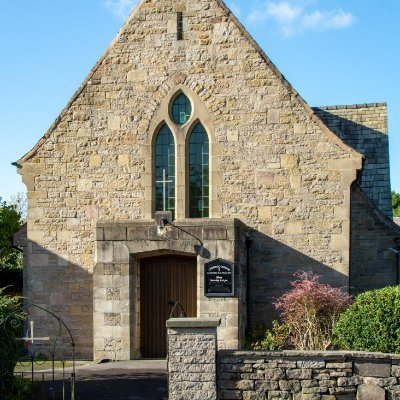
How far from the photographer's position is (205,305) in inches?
A: 631

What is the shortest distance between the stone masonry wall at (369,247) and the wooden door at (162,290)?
5.43 m

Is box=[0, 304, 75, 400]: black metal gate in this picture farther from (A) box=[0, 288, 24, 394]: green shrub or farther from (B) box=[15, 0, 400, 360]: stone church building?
(B) box=[15, 0, 400, 360]: stone church building

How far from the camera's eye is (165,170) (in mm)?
18656

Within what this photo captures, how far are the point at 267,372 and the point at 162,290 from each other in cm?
655

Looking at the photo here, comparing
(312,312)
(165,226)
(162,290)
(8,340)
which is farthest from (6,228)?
(8,340)

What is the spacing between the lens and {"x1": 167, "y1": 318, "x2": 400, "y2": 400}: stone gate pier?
1086 centimetres

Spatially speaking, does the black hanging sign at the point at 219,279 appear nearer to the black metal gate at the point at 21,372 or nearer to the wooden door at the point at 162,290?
the wooden door at the point at 162,290

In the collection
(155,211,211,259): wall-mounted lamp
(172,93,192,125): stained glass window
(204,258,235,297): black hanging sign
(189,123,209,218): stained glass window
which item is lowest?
(204,258,235,297): black hanging sign

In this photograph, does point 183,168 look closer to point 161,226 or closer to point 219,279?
point 161,226

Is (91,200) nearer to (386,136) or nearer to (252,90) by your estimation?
(252,90)

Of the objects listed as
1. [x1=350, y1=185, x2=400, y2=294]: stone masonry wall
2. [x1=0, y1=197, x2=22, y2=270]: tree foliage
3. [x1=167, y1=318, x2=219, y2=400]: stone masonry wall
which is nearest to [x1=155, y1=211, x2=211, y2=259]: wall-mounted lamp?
[x1=167, y1=318, x2=219, y2=400]: stone masonry wall

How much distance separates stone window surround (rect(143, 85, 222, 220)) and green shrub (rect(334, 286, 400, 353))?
6.68 meters

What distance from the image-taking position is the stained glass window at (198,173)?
1850 cm

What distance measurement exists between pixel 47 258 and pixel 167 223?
417 cm
